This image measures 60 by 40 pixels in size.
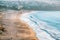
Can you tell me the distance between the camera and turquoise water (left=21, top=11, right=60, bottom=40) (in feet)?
7.84

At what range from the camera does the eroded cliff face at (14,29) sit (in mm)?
2287

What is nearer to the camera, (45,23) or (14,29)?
(14,29)

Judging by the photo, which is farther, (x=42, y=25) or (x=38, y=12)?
(x=38, y=12)

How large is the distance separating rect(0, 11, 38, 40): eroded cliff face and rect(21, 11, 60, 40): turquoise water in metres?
0.11

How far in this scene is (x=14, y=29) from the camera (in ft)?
8.28

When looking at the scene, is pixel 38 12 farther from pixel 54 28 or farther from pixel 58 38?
pixel 58 38

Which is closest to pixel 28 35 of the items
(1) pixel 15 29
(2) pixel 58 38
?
(1) pixel 15 29

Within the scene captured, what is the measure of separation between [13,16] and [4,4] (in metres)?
0.31

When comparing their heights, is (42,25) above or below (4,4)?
below

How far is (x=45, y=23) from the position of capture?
288 centimetres

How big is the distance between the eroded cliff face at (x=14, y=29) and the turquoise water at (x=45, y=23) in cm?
11

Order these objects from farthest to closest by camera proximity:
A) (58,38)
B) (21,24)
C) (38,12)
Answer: (38,12)
(21,24)
(58,38)

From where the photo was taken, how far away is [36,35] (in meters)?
2.35

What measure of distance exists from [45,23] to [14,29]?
2.06 feet
